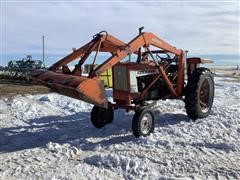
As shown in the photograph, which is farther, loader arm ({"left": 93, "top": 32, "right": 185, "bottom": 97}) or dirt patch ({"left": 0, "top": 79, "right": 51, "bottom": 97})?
dirt patch ({"left": 0, "top": 79, "right": 51, "bottom": 97})

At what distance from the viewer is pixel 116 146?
28.9 ft

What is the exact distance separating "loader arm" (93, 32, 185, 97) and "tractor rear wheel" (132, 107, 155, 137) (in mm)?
1265

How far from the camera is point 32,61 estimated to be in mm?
30078

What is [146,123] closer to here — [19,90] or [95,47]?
[95,47]

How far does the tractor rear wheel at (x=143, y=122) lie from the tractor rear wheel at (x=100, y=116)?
149cm

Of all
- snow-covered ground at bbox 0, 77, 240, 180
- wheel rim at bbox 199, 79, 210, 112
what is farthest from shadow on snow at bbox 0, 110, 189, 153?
wheel rim at bbox 199, 79, 210, 112

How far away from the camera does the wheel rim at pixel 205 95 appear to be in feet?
38.2

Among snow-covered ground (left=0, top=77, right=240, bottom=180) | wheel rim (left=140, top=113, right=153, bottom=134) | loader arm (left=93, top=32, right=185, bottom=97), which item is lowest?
snow-covered ground (left=0, top=77, right=240, bottom=180)

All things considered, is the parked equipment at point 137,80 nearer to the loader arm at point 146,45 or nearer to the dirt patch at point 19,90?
the loader arm at point 146,45

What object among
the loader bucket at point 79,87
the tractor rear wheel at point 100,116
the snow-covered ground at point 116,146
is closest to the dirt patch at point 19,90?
the snow-covered ground at point 116,146

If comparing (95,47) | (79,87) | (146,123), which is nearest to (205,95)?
(146,123)

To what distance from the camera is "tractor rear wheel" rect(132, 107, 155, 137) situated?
30.9 ft

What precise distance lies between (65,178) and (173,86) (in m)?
5.29

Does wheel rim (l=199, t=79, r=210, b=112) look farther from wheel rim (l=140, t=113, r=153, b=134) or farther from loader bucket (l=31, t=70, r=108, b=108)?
loader bucket (l=31, t=70, r=108, b=108)
